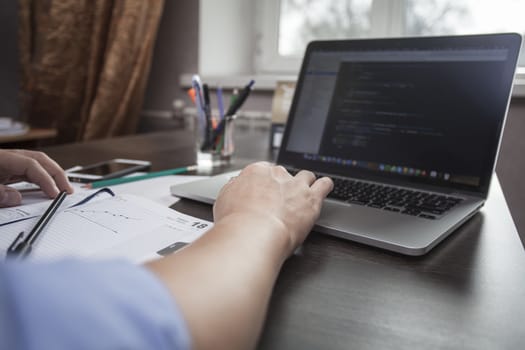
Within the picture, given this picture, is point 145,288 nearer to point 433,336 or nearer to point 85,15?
point 433,336

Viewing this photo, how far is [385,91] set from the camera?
75 cm

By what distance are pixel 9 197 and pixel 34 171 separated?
0.06 m

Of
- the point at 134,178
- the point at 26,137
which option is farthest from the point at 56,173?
the point at 26,137

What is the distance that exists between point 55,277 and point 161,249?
24 cm

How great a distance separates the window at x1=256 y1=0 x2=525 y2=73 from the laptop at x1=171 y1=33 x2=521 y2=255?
2.69 feet

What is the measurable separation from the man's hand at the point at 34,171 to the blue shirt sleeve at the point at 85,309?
0.48 m

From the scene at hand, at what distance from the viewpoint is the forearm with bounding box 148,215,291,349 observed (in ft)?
0.84

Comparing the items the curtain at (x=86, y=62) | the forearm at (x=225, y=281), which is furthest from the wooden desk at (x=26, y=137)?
the forearm at (x=225, y=281)

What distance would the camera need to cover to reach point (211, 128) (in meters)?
0.99

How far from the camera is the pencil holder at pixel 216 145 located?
3.21 ft

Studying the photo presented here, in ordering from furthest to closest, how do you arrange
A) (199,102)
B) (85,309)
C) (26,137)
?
(26,137), (199,102), (85,309)

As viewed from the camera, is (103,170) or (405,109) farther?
(103,170)

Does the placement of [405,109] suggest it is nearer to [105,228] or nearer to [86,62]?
[105,228]

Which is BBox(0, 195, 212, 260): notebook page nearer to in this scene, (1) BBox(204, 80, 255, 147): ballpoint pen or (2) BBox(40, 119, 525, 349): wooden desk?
(2) BBox(40, 119, 525, 349): wooden desk
